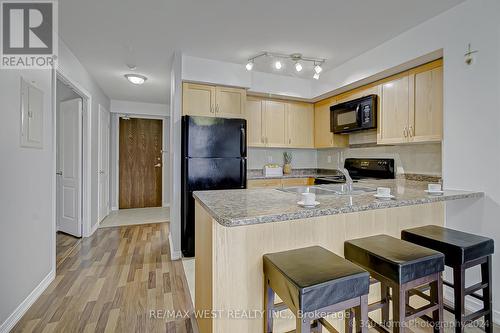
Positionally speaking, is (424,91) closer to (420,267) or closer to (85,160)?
(420,267)

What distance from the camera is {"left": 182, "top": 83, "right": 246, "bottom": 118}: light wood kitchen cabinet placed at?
10.4 feet

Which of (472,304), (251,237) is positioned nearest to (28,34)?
(251,237)

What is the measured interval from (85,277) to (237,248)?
2.14 meters

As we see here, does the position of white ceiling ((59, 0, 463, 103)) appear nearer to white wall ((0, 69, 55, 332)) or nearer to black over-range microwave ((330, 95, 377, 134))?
black over-range microwave ((330, 95, 377, 134))

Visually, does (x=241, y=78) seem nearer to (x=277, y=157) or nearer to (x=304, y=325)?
(x=277, y=157)

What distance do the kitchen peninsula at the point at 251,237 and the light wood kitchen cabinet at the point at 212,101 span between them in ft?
6.30

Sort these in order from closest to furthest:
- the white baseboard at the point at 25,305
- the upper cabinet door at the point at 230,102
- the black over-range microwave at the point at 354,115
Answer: the white baseboard at the point at 25,305
the black over-range microwave at the point at 354,115
the upper cabinet door at the point at 230,102

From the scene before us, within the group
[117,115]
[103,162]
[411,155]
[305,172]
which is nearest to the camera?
[411,155]

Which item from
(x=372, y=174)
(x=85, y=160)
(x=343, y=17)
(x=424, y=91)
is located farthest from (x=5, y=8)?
(x=372, y=174)

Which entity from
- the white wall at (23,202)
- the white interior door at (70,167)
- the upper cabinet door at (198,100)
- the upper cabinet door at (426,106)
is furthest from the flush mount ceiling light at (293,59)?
the white interior door at (70,167)

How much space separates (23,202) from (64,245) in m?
1.83

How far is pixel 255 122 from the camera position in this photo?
3906 mm

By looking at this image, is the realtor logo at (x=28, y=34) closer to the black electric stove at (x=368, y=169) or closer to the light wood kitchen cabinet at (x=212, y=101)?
the light wood kitchen cabinet at (x=212, y=101)

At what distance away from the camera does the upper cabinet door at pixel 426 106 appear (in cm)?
243
